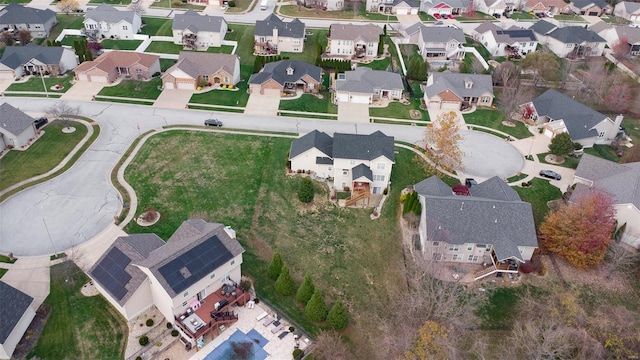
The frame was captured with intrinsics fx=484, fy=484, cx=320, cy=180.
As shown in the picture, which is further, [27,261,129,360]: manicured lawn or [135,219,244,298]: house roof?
[135,219,244,298]: house roof

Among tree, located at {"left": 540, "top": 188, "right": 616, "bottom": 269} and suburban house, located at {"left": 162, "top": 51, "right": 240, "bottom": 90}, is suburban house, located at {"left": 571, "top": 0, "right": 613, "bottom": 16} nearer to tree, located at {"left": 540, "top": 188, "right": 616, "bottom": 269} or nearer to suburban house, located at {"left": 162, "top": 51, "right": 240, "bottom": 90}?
suburban house, located at {"left": 162, "top": 51, "right": 240, "bottom": 90}

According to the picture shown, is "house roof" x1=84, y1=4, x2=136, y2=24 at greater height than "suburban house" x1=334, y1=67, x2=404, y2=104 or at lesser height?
greater

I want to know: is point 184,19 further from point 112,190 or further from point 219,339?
point 219,339

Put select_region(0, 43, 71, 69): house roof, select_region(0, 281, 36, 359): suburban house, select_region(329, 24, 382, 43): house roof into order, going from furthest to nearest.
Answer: select_region(329, 24, 382, 43): house roof
select_region(0, 43, 71, 69): house roof
select_region(0, 281, 36, 359): suburban house

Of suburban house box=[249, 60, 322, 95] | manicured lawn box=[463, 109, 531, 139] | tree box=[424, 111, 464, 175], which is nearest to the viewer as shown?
tree box=[424, 111, 464, 175]

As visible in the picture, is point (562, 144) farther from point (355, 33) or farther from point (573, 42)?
point (573, 42)

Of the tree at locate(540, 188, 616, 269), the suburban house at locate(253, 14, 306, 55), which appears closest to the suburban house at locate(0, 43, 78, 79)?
the suburban house at locate(253, 14, 306, 55)

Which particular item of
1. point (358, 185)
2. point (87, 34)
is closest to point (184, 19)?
point (87, 34)
